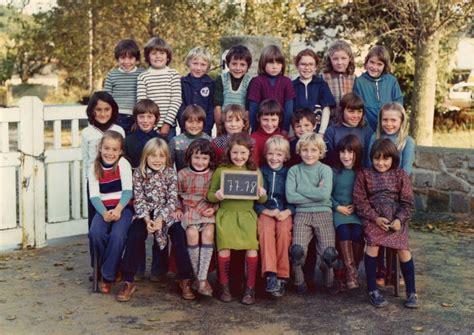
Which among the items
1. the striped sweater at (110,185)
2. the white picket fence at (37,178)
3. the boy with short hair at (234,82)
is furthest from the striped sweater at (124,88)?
the striped sweater at (110,185)

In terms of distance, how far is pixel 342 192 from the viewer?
5617 millimetres

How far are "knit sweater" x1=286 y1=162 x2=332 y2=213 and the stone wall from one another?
3.33 metres

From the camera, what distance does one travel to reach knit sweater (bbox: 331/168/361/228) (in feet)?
18.2

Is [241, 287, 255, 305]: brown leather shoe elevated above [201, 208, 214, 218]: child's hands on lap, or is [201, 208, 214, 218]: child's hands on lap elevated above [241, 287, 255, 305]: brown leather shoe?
[201, 208, 214, 218]: child's hands on lap

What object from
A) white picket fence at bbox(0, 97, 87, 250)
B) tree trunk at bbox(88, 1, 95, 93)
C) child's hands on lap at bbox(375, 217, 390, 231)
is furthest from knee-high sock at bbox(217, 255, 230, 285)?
tree trunk at bbox(88, 1, 95, 93)

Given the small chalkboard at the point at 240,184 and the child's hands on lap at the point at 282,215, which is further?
the child's hands on lap at the point at 282,215

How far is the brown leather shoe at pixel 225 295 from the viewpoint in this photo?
5.34 metres

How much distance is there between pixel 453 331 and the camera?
4.80 metres

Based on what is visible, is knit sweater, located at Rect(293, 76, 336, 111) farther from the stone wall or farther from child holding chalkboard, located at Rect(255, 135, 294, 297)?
the stone wall

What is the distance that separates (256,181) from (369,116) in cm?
142

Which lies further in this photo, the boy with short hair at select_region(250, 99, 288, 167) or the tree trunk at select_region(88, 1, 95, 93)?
the tree trunk at select_region(88, 1, 95, 93)

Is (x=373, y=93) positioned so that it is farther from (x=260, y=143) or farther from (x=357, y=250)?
(x=357, y=250)

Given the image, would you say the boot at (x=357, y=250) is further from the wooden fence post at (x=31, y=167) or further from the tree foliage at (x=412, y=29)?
the tree foliage at (x=412, y=29)

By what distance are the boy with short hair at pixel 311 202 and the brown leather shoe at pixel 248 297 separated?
0.38 m
